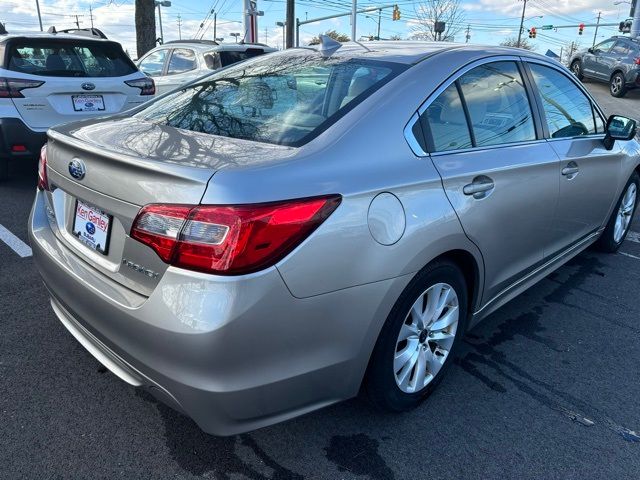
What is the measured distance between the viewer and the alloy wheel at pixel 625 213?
4.56 meters

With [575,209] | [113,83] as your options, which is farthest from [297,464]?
[113,83]

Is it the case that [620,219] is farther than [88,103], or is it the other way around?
[88,103]

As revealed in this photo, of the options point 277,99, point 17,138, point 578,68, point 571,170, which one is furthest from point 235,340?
point 578,68

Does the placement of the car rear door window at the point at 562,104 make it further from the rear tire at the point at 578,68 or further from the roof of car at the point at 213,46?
the rear tire at the point at 578,68

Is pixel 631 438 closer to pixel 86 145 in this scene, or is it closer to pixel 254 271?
pixel 254 271

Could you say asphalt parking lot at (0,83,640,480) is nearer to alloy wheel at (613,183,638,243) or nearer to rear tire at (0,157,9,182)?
alloy wheel at (613,183,638,243)

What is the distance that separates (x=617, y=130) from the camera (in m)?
3.71

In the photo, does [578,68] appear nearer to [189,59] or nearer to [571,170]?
[189,59]

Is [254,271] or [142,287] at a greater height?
[254,271]

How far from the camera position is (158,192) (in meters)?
1.77

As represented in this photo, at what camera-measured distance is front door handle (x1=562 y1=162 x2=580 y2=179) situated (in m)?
3.18

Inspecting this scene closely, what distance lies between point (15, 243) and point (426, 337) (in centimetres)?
353

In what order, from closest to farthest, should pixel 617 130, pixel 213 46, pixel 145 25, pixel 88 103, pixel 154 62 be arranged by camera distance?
pixel 617 130
pixel 88 103
pixel 213 46
pixel 154 62
pixel 145 25

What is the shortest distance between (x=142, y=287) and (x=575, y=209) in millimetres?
2844
